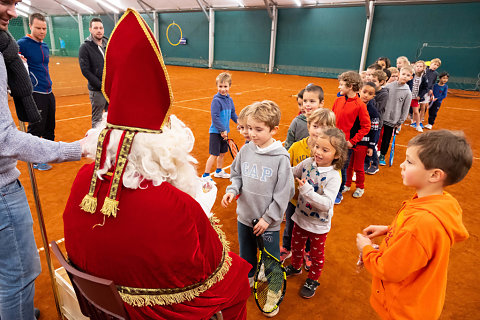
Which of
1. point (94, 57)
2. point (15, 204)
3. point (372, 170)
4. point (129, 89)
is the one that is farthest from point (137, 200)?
point (94, 57)

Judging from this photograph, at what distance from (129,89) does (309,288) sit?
219 cm

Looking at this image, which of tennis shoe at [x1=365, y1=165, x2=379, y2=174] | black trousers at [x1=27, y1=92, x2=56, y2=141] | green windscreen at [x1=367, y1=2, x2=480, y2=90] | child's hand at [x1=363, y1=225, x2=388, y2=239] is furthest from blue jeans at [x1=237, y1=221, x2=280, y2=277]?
green windscreen at [x1=367, y1=2, x2=480, y2=90]

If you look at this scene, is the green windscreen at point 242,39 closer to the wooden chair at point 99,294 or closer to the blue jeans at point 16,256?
the blue jeans at point 16,256

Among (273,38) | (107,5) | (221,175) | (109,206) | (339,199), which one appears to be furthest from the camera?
(107,5)

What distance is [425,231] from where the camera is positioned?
1.28 meters

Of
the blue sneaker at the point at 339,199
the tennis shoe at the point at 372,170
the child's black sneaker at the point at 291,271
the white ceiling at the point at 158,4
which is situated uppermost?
the white ceiling at the point at 158,4

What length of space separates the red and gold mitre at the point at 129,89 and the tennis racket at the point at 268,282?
129 centimetres

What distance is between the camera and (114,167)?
1.04 meters

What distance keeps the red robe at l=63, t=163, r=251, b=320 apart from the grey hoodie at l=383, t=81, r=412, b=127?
16.4ft

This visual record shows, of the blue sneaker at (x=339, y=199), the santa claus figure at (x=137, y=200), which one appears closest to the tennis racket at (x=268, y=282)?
the santa claus figure at (x=137, y=200)

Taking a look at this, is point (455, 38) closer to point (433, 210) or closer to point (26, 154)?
point (433, 210)

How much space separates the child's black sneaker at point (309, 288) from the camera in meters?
2.47

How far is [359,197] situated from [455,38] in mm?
15680

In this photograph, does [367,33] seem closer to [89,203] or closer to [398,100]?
[398,100]
